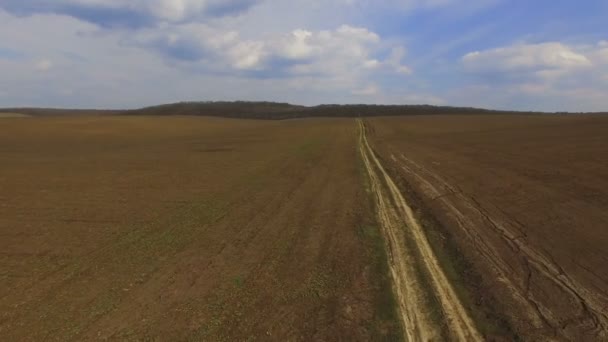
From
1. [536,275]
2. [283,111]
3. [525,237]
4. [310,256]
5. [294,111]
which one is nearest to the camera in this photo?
[536,275]

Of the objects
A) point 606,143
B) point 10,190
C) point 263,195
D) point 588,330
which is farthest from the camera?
point 606,143

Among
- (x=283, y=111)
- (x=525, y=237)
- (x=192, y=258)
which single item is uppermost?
(x=525, y=237)

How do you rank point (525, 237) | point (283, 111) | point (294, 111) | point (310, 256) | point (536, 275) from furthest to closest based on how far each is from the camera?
1. point (283, 111)
2. point (294, 111)
3. point (525, 237)
4. point (310, 256)
5. point (536, 275)

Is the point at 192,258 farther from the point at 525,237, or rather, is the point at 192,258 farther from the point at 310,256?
the point at 525,237

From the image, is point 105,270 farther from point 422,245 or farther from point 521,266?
point 521,266

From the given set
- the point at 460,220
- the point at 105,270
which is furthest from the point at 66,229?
the point at 460,220

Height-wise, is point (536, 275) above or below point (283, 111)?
above

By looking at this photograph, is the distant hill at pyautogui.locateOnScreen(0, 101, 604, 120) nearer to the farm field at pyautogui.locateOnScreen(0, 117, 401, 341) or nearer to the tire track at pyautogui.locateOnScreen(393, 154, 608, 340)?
the farm field at pyautogui.locateOnScreen(0, 117, 401, 341)

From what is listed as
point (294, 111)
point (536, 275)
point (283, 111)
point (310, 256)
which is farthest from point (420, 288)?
point (283, 111)
